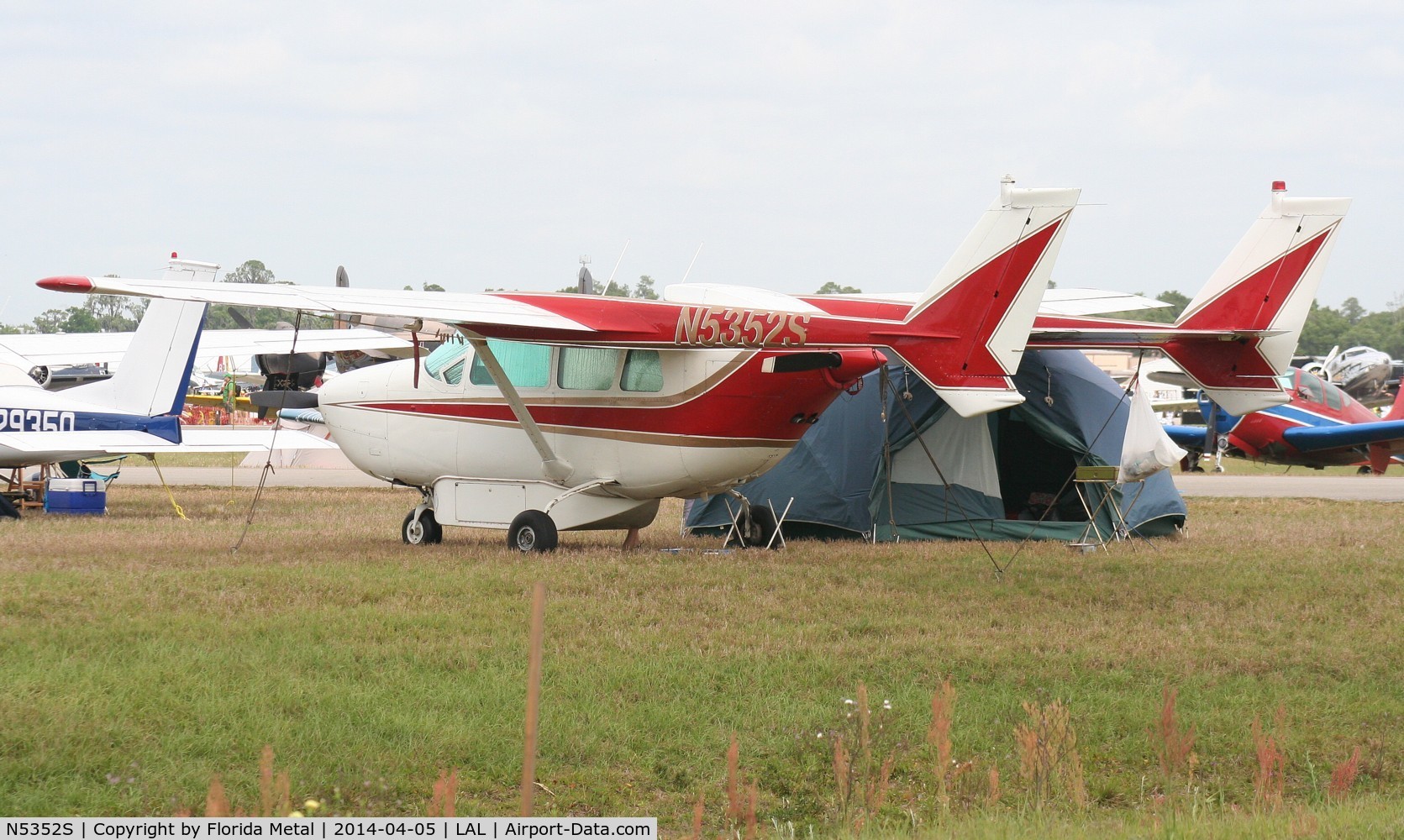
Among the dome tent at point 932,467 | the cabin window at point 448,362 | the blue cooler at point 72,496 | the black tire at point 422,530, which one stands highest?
the cabin window at point 448,362

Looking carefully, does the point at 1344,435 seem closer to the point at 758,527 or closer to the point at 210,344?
the point at 758,527

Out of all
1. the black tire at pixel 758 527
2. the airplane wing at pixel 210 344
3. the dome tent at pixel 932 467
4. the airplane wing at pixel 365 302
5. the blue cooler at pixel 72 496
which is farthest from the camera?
the airplane wing at pixel 210 344

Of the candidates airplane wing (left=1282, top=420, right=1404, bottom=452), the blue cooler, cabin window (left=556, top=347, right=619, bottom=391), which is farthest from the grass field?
airplane wing (left=1282, top=420, right=1404, bottom=452)

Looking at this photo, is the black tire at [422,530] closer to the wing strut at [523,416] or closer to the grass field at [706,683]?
the wing strut at [523,416]

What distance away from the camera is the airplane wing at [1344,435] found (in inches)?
978

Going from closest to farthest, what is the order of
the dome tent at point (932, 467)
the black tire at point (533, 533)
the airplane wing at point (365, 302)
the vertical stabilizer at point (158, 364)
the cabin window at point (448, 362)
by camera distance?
the airplane wing at point (365, 302)
the black tire at point (533, 533)
the cabin window at point (448, 362)
the dome tent at point (932, 467)
the vertical stabilizer at point (158, 364)

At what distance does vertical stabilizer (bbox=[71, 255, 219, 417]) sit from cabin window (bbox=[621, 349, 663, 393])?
28.4ft

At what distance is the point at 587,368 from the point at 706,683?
5.73 metres

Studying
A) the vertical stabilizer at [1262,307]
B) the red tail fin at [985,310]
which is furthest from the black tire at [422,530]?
the vertical stabilizer at [1262,307]

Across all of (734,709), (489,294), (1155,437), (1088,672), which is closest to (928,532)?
(1155,437)

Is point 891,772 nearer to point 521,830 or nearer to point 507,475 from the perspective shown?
point 521,830

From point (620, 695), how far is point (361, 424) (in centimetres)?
766

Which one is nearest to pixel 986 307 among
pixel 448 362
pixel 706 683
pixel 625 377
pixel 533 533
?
pixel 625 377

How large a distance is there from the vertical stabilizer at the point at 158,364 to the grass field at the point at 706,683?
7.02 m
